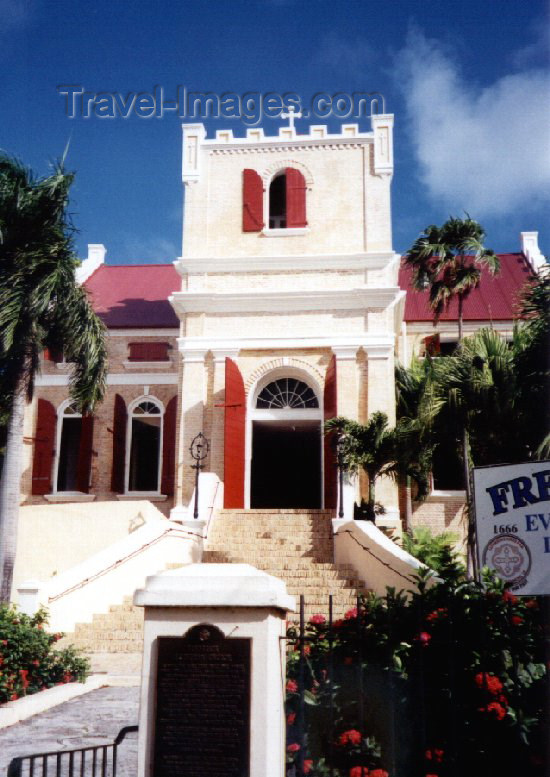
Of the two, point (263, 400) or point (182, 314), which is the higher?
point (182, 314)

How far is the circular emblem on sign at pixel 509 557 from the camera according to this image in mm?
6387

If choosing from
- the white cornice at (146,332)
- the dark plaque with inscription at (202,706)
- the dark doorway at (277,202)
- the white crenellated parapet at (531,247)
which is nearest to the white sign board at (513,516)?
the dark plaque with inscription at (202,706)

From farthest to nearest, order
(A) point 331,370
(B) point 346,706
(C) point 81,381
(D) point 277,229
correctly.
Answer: (D) point 277,229 → (A) point 331,370 → (C) point 81,381 → (B) point 346,706

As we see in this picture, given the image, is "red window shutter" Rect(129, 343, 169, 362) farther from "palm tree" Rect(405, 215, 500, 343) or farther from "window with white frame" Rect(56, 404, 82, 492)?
"palm tree" Rect(405, 215, 500, 343)

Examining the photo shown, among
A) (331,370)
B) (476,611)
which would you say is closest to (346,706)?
(476,611)

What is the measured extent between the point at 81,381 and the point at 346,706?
37.3 ft

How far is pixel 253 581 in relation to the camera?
181 inches

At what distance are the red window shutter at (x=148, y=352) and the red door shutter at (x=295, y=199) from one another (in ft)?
20.0

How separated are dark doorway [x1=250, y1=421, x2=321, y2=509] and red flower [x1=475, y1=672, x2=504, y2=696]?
61.5ft

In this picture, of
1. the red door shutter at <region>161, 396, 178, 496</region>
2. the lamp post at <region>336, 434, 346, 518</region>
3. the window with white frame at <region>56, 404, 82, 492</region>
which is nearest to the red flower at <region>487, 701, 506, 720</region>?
the lamp post at <region>336, 434, 346, 518</region>

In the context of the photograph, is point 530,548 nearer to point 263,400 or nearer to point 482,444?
point 482,444

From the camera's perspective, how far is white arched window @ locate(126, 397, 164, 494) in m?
24.7

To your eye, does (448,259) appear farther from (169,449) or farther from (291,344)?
(169,449)

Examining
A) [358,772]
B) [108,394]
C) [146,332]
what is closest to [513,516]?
[358,772]
